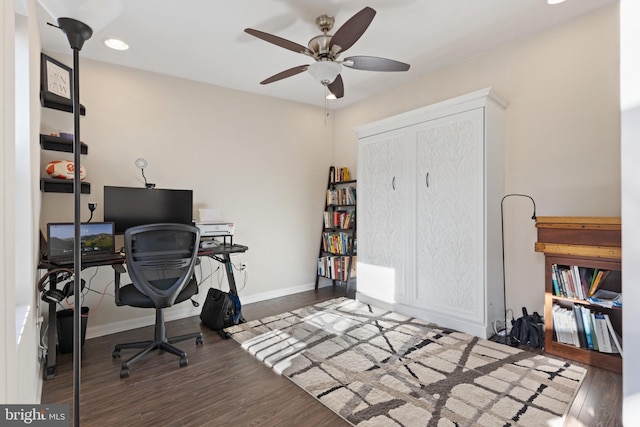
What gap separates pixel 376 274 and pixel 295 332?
119 centimetres

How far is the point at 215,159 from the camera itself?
3.63 m

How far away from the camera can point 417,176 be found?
3.17 meters

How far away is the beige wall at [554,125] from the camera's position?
234 centimetres

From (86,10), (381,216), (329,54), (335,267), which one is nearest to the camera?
(86,10)

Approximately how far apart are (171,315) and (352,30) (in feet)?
10.3

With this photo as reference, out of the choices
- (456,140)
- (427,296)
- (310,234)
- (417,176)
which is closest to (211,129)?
(310,234)

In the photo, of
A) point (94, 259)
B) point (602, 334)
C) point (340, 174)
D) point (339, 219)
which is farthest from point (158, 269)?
point (602, 334)

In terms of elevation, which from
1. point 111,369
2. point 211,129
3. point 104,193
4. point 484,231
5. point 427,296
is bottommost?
point 111,369

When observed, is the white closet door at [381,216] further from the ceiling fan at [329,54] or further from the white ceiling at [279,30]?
the ceiling fan at [329,54]

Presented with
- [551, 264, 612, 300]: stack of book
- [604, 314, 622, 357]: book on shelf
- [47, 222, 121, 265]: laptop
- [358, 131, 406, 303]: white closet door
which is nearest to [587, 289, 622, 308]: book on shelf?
[551, 264, 612, 300]: stack of book

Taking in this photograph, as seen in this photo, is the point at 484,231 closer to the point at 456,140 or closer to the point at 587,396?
the point at 456,140

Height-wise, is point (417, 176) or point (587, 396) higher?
point (417, 176)

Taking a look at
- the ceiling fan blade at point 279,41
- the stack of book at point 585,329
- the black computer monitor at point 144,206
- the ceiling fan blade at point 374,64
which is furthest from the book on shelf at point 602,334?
the black computer monitor at point 144,206

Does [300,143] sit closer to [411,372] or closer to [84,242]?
[84,242]
